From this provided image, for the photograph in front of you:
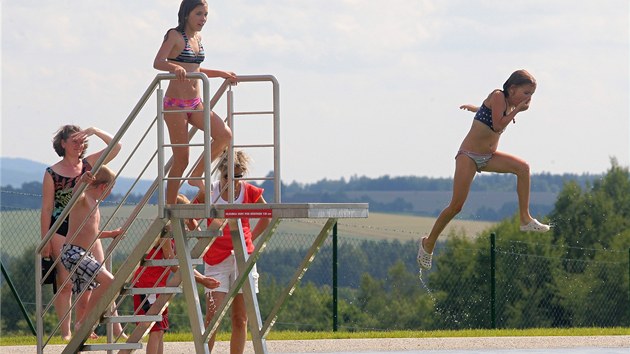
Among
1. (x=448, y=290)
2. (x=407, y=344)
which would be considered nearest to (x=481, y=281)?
(x=448, y=290)

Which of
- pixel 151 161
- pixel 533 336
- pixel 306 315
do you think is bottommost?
pixel 306 315

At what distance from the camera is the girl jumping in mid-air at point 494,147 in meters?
12.4

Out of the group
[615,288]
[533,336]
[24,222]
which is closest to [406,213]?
[615,288]

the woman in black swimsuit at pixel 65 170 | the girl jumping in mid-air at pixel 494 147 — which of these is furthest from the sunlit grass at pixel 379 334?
the girl jumping in mid-air at pixel 494 147

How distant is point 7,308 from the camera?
50344 mm

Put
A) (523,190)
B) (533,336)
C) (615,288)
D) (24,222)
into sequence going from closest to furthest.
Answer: (523,190) < (533,336) < (24,222) < (615,288)

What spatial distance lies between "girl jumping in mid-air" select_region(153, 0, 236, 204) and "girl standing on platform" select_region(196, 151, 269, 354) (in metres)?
0.39

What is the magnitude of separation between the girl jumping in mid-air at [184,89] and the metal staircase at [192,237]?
0.49 ft

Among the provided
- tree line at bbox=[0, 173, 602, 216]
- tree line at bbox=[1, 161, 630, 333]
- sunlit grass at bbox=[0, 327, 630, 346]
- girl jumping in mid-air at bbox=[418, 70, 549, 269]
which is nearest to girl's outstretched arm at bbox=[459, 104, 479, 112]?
girl jumping in mid-air at bbox=[418, 70, 549, 269]

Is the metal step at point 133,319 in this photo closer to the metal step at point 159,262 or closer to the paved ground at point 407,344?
the metal step at point 159,262

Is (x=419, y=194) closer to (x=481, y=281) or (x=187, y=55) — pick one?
(x=481, y=281)

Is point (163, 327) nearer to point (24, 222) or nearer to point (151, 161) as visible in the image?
point (151, 161)

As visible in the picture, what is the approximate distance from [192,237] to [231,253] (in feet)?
1.29

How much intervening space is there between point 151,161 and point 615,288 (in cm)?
5119
